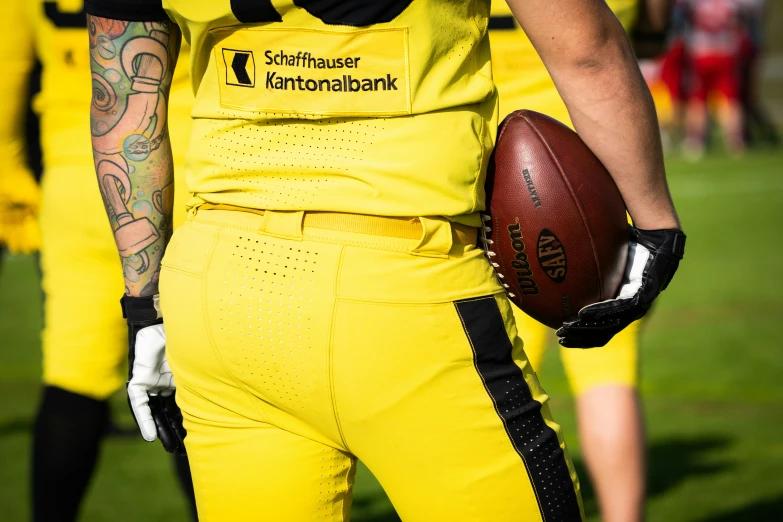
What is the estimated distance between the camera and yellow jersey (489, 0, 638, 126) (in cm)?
299

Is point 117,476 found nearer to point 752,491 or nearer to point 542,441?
point 752,491

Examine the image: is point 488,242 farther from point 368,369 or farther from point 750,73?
point 750,73

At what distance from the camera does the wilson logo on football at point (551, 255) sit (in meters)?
1.91

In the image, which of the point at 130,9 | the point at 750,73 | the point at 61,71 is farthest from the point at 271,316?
the point at 750,73

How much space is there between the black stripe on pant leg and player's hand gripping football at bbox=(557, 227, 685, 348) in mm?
231

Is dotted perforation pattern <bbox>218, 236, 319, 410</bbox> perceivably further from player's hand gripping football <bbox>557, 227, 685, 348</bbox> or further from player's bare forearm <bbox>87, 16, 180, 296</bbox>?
player's hand gripping football <bbox>557, 227, 685, 348</bbox>

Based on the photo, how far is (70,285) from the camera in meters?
3.13

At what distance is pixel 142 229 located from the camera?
210 centimetres

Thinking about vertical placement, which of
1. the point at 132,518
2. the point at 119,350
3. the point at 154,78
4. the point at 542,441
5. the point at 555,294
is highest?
the point at 154,78

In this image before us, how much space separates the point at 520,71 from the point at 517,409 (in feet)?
5.04

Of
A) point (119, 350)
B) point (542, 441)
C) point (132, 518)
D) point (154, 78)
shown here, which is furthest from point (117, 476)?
point (542, 441)

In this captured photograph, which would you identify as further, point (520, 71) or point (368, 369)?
point (520, 71)

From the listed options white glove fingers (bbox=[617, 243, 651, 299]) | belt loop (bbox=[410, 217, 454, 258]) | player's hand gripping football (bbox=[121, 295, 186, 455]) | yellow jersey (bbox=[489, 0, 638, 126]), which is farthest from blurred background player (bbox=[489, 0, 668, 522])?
belt loop (bbox=[410, 217, 454, 258])

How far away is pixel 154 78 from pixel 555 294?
2.91ft
